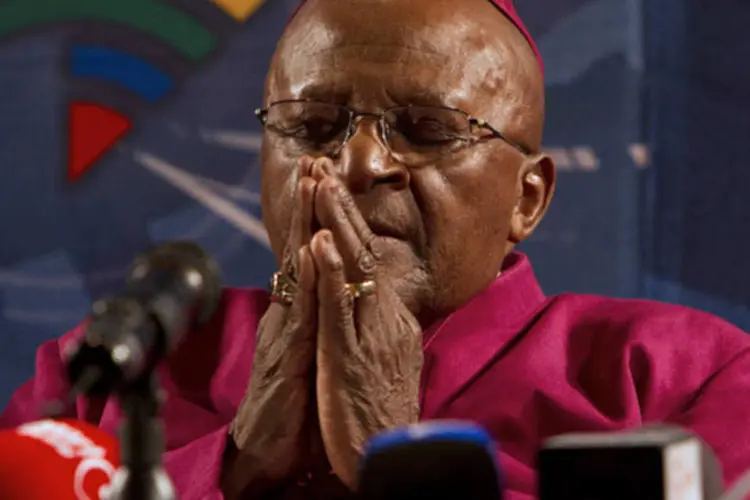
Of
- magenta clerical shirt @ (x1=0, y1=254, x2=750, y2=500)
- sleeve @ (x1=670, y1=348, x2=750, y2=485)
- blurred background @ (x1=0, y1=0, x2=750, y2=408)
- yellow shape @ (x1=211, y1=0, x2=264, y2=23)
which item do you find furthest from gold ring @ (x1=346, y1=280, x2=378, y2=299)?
yellow shape @ (x1=211, y1=0, x2=264, y2=23)

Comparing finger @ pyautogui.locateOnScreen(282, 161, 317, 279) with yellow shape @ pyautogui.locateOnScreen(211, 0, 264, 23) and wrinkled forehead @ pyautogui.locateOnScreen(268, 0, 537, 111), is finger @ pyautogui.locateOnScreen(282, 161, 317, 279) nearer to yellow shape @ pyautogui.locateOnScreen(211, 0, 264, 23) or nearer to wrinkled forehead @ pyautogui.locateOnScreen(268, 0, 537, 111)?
wrinkled forehead @ pyautogui.locateOnScreen(268, 0, 537, 111)

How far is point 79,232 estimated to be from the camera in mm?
3014

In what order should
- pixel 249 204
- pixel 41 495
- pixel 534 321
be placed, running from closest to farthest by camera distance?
pixel 41 495, pixel 534 321, pixel 249 204

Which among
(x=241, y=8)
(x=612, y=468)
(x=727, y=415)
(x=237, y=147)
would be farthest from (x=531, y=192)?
(x=612, y=468)

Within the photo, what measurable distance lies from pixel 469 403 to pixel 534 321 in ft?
0.76

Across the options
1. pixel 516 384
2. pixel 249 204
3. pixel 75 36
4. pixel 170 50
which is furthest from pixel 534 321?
pixel 75 36

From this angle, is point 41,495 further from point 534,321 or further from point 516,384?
point 534,321

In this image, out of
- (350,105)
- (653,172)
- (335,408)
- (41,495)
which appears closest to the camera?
(41,495)

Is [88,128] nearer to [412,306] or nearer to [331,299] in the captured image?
[412,306]

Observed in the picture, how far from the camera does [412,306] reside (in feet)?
6.72

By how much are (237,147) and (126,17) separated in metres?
0.43

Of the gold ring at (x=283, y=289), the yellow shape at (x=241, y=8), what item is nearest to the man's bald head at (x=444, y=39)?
the gold ring at (x=283, y=289)

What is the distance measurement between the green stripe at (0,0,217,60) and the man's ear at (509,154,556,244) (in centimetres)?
105

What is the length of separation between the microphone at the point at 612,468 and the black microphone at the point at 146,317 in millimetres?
358
